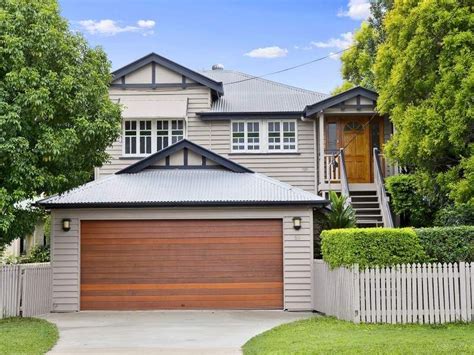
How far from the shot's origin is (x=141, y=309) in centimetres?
1590

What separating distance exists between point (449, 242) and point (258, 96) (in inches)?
477

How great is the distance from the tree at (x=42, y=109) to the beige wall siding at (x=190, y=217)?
164 centimetres

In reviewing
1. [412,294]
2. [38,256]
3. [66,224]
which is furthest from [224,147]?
[412,294]

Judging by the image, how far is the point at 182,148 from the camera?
17.7 m

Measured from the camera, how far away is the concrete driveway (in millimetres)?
10492

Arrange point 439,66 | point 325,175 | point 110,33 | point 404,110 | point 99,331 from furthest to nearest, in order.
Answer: point 110,33 → point 325,175 → point 404,110 → point 439,66 → point 99,331

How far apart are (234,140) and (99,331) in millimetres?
10720

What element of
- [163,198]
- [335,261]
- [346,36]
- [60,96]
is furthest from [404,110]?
[346,36]

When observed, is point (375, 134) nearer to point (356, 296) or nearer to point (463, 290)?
point (463, 290)

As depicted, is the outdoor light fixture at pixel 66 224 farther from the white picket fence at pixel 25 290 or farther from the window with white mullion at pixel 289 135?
the window with white mullion at pixel 289 135

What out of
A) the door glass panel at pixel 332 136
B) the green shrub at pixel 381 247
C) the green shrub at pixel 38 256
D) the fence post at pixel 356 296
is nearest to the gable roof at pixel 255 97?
the door glass panel at pixel 332 136

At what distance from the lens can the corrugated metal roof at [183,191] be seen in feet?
51.7

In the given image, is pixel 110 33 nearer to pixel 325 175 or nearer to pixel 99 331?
pixel 325 175

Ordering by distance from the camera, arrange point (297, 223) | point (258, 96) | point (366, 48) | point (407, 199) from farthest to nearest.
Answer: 1. point (366, 48)
2. point (258, 96)
3. point (407, 199)
4. point (297, 223)
